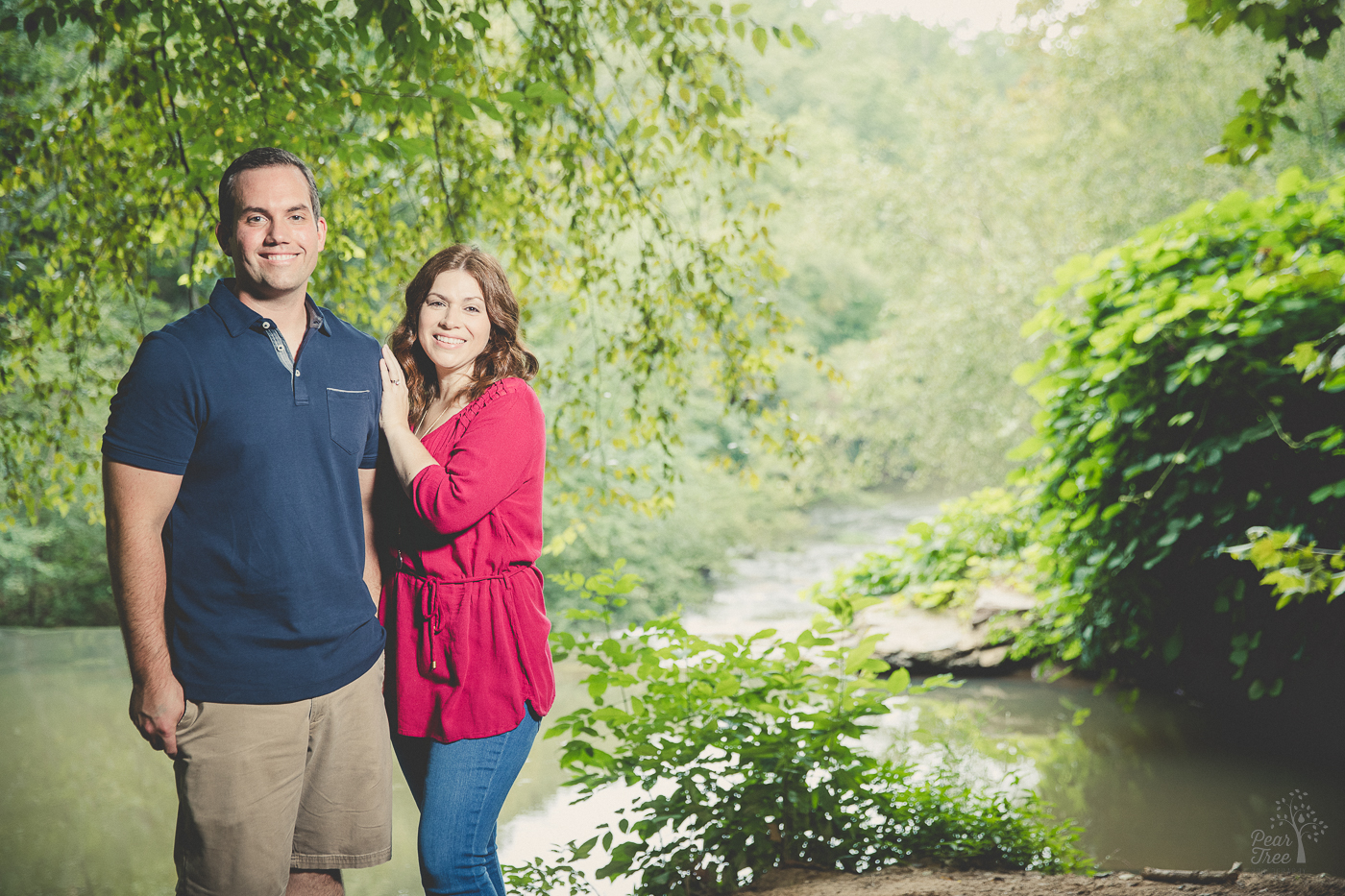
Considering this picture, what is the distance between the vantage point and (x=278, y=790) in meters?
1.62

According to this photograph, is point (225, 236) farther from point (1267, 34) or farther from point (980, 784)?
point (980, 784)

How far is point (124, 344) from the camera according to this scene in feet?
14.3

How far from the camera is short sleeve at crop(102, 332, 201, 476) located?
149 cm

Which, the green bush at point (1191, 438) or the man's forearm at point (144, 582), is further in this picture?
the green bush at point (1191, 438)

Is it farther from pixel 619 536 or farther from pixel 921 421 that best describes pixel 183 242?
pixel 921 421

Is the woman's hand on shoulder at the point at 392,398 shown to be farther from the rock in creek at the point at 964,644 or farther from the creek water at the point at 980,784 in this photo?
the rock in creek at the point at 964,644

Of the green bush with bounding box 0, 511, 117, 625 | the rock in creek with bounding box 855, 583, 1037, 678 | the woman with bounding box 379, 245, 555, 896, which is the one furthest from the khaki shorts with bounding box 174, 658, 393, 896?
the green bush with bounding box 0, 511, 117, 625

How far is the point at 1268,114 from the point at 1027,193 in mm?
14255

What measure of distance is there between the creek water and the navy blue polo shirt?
210 cm

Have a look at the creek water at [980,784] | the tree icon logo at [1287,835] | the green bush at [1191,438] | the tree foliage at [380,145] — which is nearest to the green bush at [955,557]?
the creek water at [980,784]

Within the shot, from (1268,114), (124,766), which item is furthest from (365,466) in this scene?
(124,766)

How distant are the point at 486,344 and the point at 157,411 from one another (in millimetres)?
711

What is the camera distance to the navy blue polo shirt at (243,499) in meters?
1.52

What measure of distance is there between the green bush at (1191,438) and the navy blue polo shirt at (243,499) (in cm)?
344
